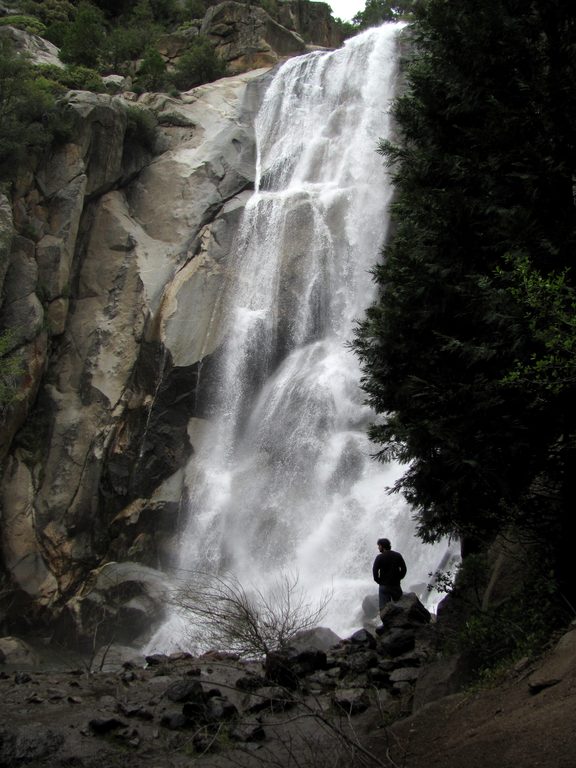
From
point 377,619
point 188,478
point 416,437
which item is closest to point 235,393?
point 188,478

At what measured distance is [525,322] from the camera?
727 cm

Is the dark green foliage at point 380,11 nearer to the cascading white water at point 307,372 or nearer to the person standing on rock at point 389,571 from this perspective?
the cascading white water at point 307,372

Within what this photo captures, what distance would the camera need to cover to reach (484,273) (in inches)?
327

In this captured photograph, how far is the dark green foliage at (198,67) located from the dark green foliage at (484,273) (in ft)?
94.7

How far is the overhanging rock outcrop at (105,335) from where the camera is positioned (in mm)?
20891

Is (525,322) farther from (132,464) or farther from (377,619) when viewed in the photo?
(132,464)

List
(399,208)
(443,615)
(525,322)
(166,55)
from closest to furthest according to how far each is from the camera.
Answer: (525,322)
(399,208)
(443,615)
(166,55)

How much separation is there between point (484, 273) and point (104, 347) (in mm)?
17538

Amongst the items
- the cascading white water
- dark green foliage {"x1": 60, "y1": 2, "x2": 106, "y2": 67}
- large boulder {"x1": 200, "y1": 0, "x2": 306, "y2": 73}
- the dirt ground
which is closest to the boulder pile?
the dirt ground

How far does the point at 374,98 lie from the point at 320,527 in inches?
803

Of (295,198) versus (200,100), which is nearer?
(295,198)

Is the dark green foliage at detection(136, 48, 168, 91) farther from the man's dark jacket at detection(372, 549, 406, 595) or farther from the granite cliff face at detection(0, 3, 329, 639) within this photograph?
the man's dark jacket at detection(372, 549, 406, 595)

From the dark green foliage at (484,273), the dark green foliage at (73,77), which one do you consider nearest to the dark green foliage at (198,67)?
the dark green foliage at (73,77)

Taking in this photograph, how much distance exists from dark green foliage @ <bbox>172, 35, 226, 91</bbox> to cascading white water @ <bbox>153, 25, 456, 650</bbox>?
16.5 ft
